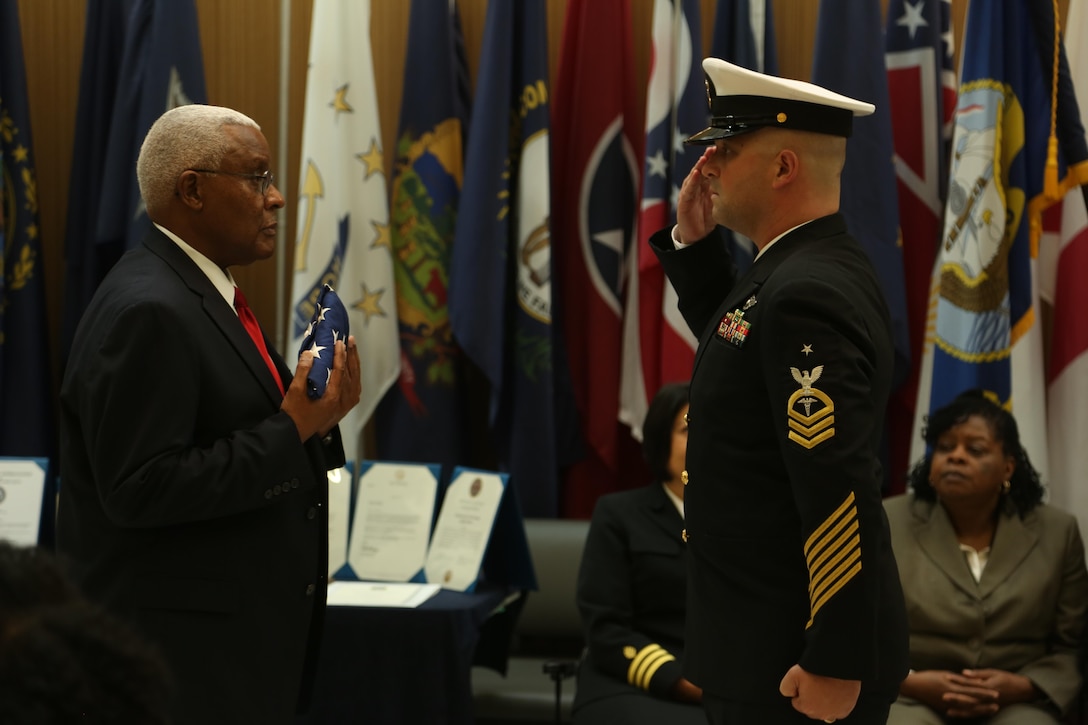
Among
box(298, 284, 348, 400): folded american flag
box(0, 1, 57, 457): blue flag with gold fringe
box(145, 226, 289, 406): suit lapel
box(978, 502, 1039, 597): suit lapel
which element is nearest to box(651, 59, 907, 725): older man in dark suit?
box(298, 284, 348, 400): folded american flag

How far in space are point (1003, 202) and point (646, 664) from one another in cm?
204

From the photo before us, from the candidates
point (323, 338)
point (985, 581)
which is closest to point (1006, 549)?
point (985, 581)

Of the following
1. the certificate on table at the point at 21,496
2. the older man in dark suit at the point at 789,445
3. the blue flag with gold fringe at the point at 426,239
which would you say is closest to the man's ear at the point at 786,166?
the older man in dark suit at the point at 789,445

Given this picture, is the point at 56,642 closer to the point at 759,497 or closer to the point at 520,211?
the point at 759,497

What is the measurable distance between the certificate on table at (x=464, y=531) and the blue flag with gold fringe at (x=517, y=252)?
78 cm

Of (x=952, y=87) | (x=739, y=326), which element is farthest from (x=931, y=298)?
(x=739, y=326)

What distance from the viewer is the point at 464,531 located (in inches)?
149

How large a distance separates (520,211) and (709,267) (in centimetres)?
238

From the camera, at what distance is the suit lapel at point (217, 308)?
7.39 feet

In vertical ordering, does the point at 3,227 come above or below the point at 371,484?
above

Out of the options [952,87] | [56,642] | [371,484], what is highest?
[952,87]

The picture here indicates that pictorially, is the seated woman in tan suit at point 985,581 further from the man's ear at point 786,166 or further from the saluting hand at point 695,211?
the man's ear at point 786,166

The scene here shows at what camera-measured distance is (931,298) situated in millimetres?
4383

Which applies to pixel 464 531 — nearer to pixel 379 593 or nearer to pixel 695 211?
pixel 379 593
